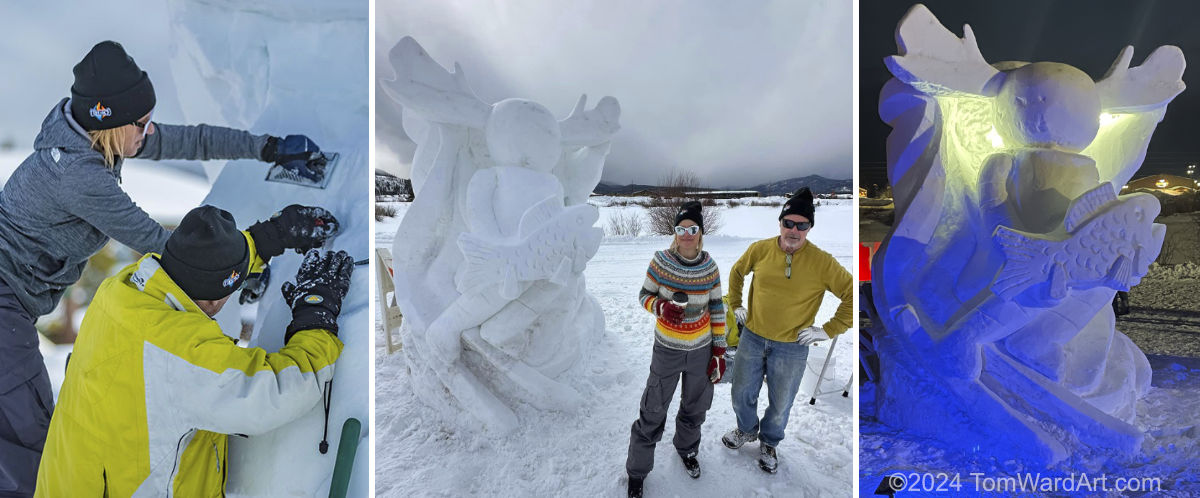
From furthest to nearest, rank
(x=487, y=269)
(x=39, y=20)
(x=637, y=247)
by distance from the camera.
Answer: (x=637, y=247) < (x=487, y=269) < (x=39, y=20)

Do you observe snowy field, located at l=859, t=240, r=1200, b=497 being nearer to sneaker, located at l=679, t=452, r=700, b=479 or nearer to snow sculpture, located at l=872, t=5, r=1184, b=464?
snow sculpture, located at l=872, t=5, r=1184, b=464

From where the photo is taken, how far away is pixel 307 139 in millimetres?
1413

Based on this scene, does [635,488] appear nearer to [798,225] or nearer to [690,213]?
[690,213]

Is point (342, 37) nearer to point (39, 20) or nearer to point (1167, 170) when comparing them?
point (39, 20)

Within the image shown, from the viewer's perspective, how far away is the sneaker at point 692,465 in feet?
6.65

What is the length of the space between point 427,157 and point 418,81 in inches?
17.4

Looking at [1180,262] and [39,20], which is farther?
[1180,262]

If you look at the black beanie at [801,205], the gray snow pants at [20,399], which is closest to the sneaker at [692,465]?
the black beanie at [801,205]

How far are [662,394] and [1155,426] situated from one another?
276 cm

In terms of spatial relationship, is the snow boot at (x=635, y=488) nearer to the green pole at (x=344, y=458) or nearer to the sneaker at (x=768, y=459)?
the sneaker at (x=768, y=459)

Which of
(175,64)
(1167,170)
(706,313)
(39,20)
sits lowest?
(706,313)

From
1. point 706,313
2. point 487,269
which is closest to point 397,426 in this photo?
point 487,269

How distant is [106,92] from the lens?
Answer: 1225 millimetres

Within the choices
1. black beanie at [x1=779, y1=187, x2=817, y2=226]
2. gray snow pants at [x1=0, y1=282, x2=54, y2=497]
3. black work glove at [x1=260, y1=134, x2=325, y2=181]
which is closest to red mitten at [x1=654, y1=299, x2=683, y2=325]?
black beanie at [x1=779, y1=187, x2=817, y2=226]
